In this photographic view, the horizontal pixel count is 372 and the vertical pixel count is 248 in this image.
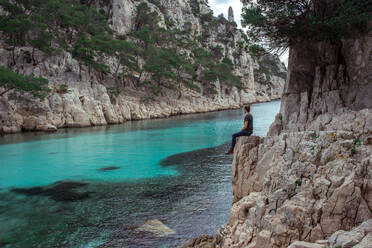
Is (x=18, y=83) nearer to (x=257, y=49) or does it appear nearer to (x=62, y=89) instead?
(x=62, y=89)

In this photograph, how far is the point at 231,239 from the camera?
6371mm

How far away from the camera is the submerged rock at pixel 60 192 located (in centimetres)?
1184

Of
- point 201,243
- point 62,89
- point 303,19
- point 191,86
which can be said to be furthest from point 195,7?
point 201,243

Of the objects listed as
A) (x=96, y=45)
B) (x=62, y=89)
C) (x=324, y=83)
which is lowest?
(x=324, y=83)

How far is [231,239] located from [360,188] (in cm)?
299

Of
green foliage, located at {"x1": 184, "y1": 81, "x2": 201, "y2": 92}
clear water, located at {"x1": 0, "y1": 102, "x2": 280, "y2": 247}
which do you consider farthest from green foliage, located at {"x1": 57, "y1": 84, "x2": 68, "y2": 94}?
green foliage, located at {"x1": 184, "y1": 81, "x2": 201, "y2": 92}

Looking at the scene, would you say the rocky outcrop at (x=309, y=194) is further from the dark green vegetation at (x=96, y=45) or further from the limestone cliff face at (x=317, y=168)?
the dark green vegetation at (x=96, y=45)

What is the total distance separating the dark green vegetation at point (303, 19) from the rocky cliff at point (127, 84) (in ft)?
4.83

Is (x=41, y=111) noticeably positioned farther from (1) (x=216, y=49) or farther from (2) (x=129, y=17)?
(1) (x=216, y=49)

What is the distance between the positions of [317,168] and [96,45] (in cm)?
4516

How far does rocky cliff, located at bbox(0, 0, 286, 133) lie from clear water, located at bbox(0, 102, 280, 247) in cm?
Answer: 716

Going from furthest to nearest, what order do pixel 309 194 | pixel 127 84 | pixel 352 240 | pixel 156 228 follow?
pixel 127 84
pixel 156 228
pixel 309 194
pixel 352 240

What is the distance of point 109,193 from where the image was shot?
12.3 m

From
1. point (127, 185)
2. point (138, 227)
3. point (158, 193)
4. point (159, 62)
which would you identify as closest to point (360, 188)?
point (138, 227)
